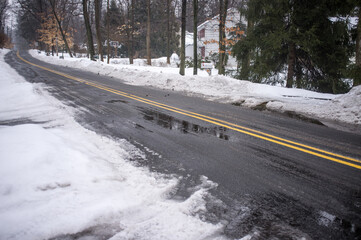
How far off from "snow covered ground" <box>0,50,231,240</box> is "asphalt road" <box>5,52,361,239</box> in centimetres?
24

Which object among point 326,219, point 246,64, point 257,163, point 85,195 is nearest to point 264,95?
point 246,64

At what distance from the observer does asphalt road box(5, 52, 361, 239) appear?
7.68 ft

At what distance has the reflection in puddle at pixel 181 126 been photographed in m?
5.05

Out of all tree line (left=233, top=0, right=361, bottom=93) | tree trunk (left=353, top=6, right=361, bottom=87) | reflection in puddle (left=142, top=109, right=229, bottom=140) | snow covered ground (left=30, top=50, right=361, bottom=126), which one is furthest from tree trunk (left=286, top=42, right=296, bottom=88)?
reflection in puddle (left=142, top=109, right=229, bottom=140)

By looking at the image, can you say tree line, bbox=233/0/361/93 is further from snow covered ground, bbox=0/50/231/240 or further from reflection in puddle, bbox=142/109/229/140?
snow covered ground, bbox=0/50/231/240

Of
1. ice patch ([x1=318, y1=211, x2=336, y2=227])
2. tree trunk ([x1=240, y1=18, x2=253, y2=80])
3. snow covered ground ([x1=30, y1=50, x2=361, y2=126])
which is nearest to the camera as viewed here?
ice patch ([x1=318, y1=211, x2=336, y2=227])

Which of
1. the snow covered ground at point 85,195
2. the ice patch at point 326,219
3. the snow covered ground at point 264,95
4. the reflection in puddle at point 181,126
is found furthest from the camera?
the snow covered ground at point 264,95

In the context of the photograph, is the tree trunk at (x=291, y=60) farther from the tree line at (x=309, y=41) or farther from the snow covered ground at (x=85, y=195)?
the snow covered ground at (x=85, y=195)

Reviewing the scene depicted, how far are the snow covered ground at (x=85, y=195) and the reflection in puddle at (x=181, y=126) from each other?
4.93 ft

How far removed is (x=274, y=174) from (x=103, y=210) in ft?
7.83

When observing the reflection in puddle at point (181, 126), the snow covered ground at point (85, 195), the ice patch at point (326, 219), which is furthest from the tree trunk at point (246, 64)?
the ice patch at point (326, 219)

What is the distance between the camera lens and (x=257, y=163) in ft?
11.8

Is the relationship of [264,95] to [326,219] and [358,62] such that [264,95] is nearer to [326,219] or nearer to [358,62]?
[358,62]

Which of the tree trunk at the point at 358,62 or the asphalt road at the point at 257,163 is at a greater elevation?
the tree trunk at the point at 358,62
